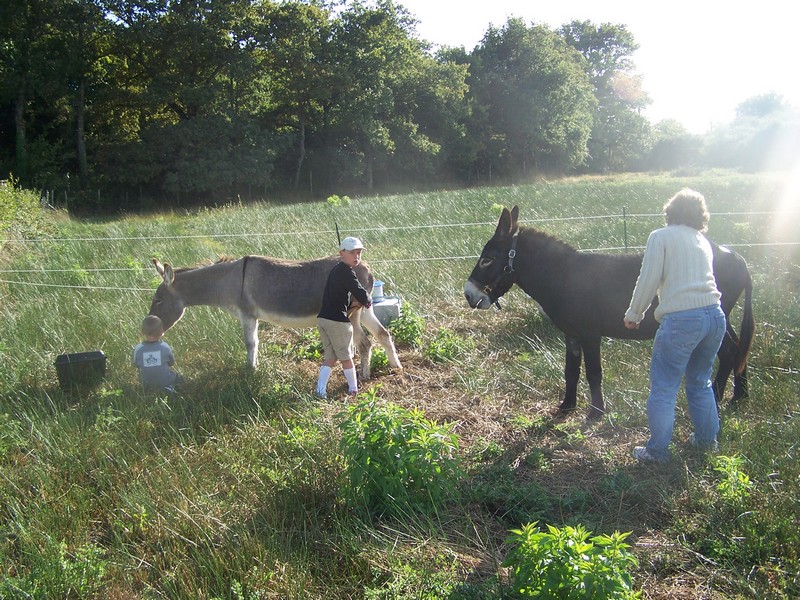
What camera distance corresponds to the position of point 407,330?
7957mm

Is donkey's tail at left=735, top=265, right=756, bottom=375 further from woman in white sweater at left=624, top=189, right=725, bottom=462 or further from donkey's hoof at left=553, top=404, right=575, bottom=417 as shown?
donkey's hoof at left=553, top=404, right=575, bottom=417

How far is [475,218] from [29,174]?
27356 millimetres

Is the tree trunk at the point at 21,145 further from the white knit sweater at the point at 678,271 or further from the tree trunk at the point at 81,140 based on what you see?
the white knit sweater at the point at 678,271

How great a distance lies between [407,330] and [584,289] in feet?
8.89

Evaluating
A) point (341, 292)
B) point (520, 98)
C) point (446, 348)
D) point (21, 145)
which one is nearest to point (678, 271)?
point (341, 292)

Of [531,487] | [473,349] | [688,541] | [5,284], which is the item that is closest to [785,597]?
[688,541]

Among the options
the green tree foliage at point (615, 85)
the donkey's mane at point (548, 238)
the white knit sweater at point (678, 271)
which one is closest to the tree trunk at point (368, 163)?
Result: the green tree foliage at point (615, 85)

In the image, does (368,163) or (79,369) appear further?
(368,163)

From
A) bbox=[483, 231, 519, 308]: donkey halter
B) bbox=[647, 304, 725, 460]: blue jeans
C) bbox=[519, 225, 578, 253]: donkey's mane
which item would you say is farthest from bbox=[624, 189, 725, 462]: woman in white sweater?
bbox=[483, 231, 519, 308]: donkey halter

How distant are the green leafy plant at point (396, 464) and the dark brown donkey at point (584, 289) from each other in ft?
7.00

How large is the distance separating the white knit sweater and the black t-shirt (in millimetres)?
2805

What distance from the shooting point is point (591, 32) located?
71.4 m

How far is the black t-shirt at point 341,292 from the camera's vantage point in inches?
251

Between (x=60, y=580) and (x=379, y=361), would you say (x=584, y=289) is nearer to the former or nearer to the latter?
(x=379, y=361)
